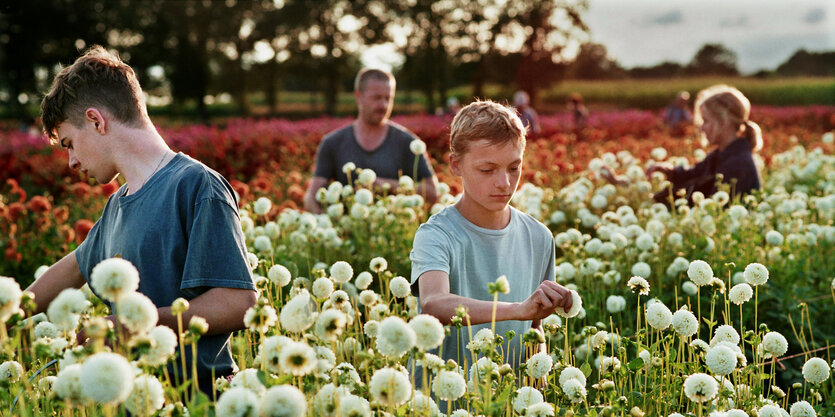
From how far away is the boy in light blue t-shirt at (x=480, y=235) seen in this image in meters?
2.77

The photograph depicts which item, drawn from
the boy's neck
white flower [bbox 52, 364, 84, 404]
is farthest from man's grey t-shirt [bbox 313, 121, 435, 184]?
white flower [bbox 52, 364, 84, 404]

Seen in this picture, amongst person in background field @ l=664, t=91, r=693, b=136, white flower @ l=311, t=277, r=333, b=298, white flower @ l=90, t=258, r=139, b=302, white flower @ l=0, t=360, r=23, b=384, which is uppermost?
person in background field @ l=664, t=91, r=693, b=136

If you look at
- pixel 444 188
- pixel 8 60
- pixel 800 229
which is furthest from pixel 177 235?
pixel 8 60

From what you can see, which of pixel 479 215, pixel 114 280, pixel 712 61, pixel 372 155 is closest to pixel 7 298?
pixel 114 280

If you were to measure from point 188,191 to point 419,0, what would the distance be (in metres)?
46.9

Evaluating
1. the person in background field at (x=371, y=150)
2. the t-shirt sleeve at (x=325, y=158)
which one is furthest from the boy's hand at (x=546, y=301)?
the t-shirt sleeve at (x=325, y=158)

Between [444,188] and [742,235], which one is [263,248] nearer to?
[444,188]

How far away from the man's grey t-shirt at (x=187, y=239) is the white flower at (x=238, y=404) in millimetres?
1045

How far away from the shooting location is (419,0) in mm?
47688

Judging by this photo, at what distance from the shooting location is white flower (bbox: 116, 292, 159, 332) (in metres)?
1.45

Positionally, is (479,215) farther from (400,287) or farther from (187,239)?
(187,239)

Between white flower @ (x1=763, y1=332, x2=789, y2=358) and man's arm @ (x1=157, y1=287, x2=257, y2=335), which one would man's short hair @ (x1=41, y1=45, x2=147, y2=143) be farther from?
white flower @ (x1=763, y1=332, x2=789, y2=358)

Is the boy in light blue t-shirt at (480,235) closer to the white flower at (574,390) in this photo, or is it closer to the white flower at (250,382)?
the white flower at (574,390)

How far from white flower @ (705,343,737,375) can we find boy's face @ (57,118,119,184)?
2.04 m
